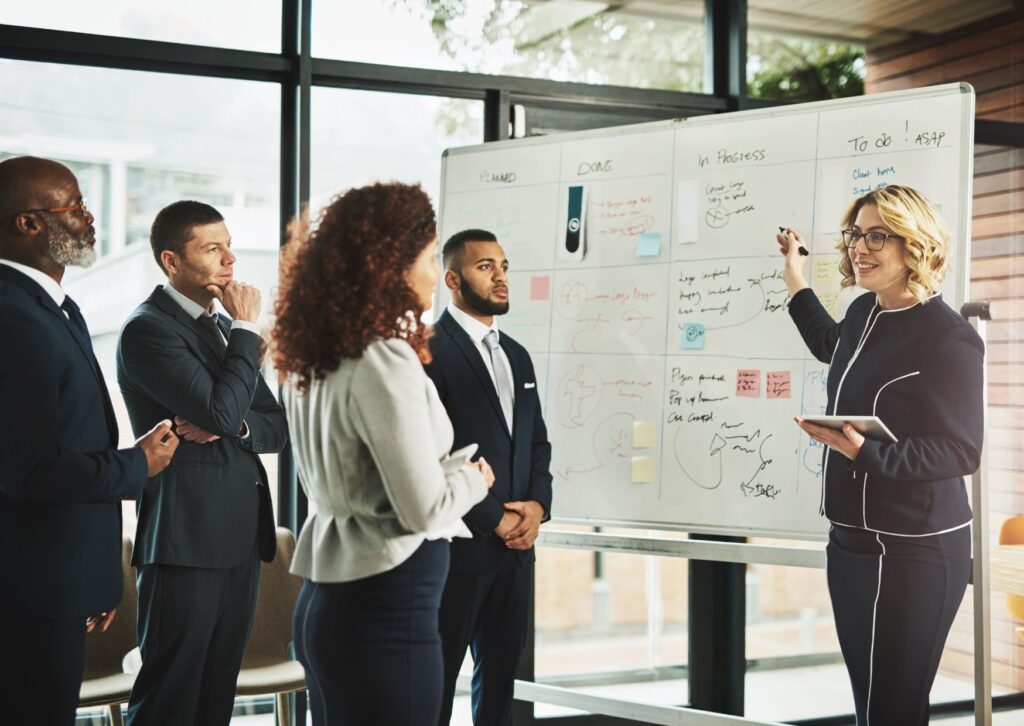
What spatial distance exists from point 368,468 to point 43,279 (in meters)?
0.81

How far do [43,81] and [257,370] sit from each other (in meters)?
1.47

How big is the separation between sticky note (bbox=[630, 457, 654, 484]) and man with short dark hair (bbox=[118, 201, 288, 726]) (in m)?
1.09

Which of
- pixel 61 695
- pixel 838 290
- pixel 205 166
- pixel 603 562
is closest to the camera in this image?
pixel 61 695

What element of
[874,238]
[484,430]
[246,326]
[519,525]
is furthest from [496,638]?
[874,238]

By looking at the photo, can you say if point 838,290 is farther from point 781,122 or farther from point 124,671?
point 124,671

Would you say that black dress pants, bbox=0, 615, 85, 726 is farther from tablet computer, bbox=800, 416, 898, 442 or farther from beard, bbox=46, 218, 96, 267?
tablet computer, bbox=800, 416, 898, 442

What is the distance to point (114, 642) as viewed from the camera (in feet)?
9.71

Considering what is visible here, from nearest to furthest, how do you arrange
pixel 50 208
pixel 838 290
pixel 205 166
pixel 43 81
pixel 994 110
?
pixel 50 208
pixel 838 290
pixel 43 81
pixel 205 166
pixel 994 110

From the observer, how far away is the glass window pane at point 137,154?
3227 mm

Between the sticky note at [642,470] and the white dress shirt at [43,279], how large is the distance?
1.68m

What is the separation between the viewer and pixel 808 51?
3.98m

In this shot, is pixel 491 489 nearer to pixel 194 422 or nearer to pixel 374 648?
pixel 194 422

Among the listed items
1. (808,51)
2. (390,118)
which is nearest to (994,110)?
(808,51)

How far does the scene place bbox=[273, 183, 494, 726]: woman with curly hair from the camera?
5.62 feet
